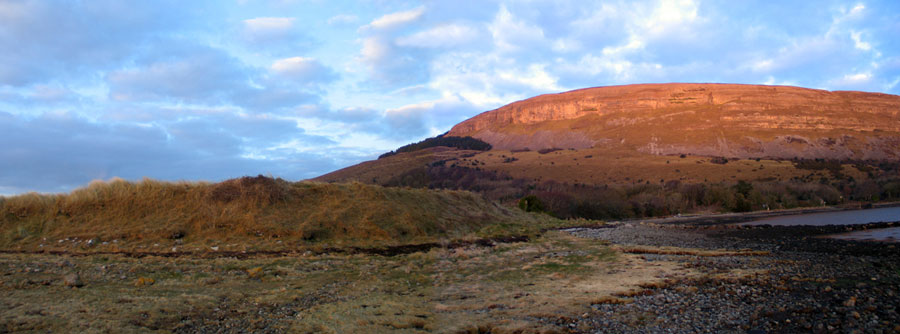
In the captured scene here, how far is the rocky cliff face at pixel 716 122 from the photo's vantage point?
293ft

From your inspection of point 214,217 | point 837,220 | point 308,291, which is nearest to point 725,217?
point 837,220

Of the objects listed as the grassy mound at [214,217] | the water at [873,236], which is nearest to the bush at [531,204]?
the grassy mound at [214,217]

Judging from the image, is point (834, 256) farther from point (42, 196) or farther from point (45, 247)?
point (42, 196)

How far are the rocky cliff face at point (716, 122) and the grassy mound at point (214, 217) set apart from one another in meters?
85.1

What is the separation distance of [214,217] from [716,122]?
109758 millimetres

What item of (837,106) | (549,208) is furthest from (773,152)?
(549,208)

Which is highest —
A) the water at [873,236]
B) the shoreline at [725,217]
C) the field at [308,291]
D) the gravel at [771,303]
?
the field at [308,291]

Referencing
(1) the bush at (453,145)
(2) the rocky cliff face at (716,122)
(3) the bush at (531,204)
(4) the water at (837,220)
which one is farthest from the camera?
(1) the bush at (453,145)

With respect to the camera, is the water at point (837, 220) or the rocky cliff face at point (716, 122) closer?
the water at point (837, 220)

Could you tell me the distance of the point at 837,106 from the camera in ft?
343

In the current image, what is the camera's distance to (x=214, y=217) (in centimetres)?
1767

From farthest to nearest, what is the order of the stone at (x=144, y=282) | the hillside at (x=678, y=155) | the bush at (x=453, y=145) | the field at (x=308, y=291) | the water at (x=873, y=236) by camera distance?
1. the bush at (x=453, y=145)
2. the hillside at (x=678, y=155)
3. the water at (x=873, y=236)
4. the stone at (x=144, y=282)
5. the field at (x=308, y=291)

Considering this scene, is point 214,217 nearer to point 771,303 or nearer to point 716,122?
point 771,303

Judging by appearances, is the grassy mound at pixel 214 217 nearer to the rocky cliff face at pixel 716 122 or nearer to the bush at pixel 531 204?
the bush at pixel 531 204
